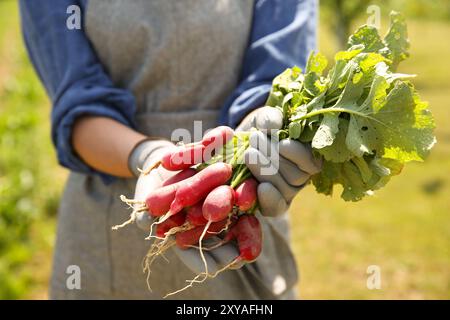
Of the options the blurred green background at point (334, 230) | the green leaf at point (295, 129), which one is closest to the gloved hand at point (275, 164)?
the green leaf at point (295, 129)

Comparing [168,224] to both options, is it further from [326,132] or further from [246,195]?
[326,132]

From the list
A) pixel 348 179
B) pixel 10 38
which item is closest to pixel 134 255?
pixel 348 179

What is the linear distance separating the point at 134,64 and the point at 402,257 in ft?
9.33

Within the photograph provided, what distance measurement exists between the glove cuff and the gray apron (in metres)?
0.16

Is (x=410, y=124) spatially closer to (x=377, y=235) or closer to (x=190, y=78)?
(x=190, y=78)

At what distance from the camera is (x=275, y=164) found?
1353mm

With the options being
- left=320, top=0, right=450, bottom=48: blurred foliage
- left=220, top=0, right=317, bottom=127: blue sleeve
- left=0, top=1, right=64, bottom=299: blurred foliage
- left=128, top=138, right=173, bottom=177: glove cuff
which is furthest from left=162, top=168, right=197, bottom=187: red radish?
left=320, top=0, right=450, bottom=48: blurred foliage

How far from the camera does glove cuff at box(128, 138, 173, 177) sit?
4.98 feet

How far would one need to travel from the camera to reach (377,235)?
438 centimetres

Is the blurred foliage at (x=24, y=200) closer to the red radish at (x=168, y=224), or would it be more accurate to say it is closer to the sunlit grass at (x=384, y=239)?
the sunlit grass at (x=384, y=239)

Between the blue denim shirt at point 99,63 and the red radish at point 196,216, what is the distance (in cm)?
29

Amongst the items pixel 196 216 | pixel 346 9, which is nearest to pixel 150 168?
pixel 196 216

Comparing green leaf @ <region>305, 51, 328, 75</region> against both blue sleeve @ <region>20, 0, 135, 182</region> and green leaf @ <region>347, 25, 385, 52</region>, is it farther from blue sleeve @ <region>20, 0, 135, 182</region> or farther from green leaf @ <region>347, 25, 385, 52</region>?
blue sleeve @ <region>20, 0, 135, 182</region>

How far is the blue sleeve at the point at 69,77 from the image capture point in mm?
1611
